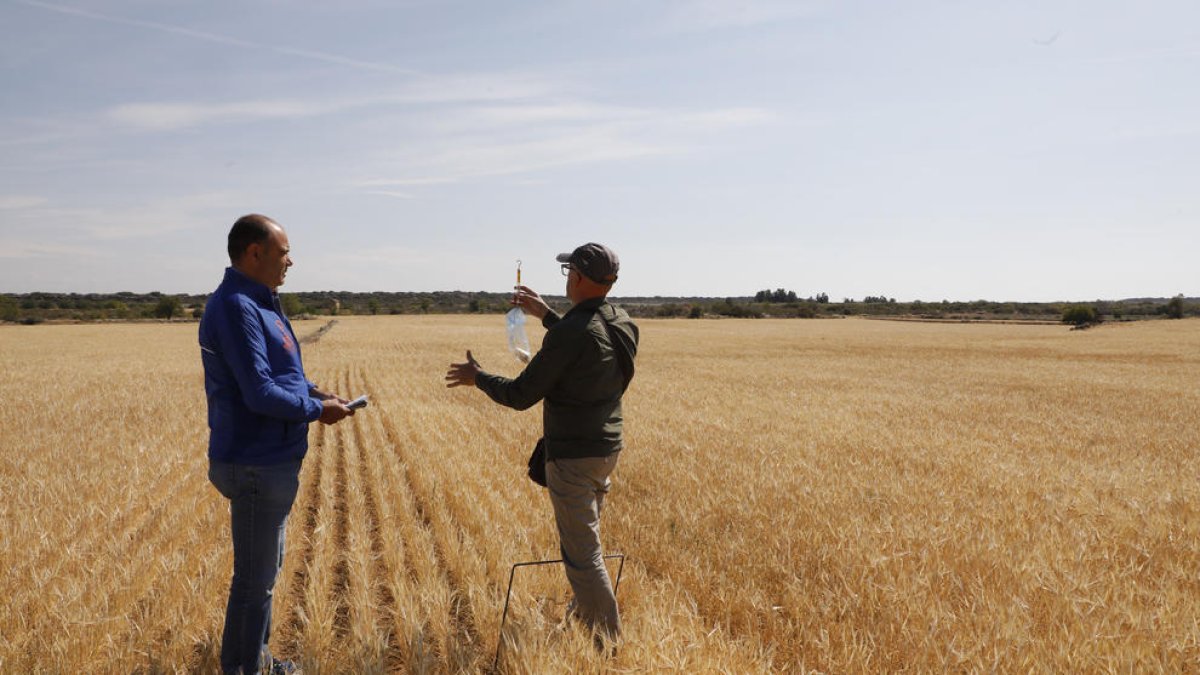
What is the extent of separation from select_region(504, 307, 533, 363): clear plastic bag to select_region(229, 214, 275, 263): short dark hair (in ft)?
4.41

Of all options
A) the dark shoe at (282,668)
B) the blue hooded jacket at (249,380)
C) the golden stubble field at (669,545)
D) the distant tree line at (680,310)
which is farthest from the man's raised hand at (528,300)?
the distant tree line at (680,310)

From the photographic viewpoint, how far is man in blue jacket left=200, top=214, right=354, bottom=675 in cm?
320

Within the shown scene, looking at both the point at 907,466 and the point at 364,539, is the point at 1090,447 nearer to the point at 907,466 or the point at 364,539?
the point at 907,466

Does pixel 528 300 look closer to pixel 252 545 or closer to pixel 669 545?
pixel 252 545

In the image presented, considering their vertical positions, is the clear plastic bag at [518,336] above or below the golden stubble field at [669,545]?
above

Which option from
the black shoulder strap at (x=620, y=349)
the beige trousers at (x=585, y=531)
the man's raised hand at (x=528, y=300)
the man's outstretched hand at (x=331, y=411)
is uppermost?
the man's raised hand at (x=528, y=300)

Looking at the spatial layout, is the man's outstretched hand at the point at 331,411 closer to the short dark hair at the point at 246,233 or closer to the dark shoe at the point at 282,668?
the short dark hair at the point at 246,233

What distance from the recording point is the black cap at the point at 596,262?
3.74 metres

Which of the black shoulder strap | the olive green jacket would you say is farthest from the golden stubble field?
the black shoulder strap

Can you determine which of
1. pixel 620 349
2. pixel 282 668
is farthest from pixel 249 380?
pixel 620 349

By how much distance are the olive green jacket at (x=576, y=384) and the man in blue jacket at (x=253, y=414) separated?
1001 millimetres

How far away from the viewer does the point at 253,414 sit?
3318 millimetres

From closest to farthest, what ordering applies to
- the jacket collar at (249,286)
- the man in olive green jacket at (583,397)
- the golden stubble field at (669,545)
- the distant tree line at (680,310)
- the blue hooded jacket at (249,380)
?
1. the blue hooded jacket at (249,380)
2. the jacket collar at (249,286)
3. the man in olive green jacket at (583,397)
4. the golden stubble field at (669,545)
5. the distant tree line at (680,310)

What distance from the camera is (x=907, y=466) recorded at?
8.87 metres
